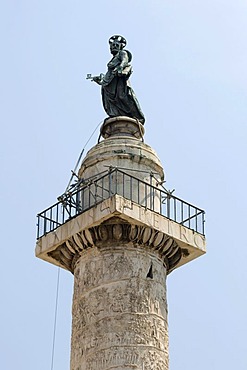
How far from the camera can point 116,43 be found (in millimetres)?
27531

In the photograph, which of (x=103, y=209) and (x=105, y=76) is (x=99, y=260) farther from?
(x=105, y=76)

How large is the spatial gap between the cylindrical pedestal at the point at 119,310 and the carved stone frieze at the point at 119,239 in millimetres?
114

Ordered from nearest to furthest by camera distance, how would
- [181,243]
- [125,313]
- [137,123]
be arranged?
[125,313] → [181,243] → [137,123]

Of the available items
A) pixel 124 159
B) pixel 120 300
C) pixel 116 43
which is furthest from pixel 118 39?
pixel 120 300

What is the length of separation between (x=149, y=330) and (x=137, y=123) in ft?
18.6

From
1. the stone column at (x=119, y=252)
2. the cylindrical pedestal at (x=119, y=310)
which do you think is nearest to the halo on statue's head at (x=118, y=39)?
the stone column at (x=119, y=252)

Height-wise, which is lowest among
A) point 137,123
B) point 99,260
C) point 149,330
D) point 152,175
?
point 149,330

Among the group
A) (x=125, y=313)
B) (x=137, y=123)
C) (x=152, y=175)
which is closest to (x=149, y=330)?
(x=125, y=313)

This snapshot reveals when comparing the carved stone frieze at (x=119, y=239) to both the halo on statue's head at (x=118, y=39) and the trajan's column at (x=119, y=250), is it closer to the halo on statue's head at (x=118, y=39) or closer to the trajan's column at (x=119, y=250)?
the trajan's column at (x=119, y=250)

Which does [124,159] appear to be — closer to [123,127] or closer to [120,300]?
[123,127]

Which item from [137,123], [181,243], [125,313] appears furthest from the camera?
[137,123]

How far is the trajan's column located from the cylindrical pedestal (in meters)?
0.02

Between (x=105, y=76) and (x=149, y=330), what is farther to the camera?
(x=105, y=76)

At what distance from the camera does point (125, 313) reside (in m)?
23.0
